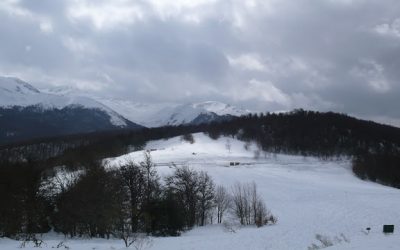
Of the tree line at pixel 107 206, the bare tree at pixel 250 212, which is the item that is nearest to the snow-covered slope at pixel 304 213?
the bare tree at pixel 250 212

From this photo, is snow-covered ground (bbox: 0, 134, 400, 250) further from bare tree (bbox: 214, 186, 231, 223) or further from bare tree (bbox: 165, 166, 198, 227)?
bare tree (bbox: 214, 186, 231, 223)

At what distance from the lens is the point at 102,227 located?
49.5 meters

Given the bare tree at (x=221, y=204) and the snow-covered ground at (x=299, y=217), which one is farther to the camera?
the bare tree at (x=221, y=204)

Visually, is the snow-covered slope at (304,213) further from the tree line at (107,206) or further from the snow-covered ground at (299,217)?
the tree line at (107,206)

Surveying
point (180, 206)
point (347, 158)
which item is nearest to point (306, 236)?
point (180, 206)

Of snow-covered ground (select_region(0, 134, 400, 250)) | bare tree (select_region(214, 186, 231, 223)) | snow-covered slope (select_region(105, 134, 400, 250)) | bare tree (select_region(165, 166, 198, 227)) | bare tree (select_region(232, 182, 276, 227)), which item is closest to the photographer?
snow-covered ground (select_region(0, 134, 400, 250))

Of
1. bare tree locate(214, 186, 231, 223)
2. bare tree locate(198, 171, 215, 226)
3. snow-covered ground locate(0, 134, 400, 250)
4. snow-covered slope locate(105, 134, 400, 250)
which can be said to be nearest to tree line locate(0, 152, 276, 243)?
bare tree locate(198, 171, 215, 226)

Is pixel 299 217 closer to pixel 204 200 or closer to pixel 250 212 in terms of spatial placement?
pixel 250 212

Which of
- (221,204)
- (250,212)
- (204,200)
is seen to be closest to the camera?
(250,212)

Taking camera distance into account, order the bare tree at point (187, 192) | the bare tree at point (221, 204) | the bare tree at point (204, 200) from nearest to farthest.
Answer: the bare tree at point (187, 192) → the bare tree at point (204, 200) → the bare tree at point (221, 204)

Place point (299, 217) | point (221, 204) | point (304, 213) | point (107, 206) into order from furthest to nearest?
point (221, 204) → point (304, 213) → point (299, 217) → point (107, 206)

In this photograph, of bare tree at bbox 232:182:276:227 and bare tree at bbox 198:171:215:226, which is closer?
bare tree at bbox 232:182:276:227

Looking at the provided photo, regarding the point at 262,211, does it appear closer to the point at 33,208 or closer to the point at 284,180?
the point at 33,208

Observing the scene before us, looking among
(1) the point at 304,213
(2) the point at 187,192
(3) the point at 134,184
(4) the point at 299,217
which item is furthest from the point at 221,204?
(3) the point at 134,184
